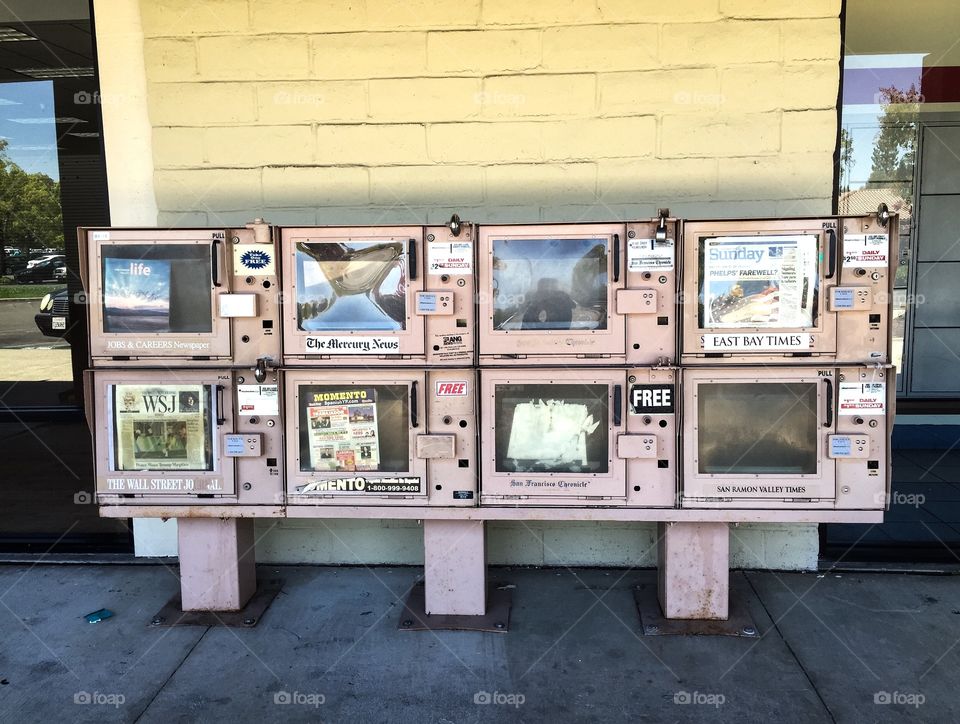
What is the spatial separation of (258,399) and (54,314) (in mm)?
2150

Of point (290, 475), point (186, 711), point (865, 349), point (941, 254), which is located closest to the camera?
point (186, 711)

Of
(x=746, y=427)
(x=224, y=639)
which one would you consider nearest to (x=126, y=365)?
(x=224, y=639)

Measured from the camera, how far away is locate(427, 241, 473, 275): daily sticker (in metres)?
3.29

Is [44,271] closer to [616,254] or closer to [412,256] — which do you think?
[412,256]

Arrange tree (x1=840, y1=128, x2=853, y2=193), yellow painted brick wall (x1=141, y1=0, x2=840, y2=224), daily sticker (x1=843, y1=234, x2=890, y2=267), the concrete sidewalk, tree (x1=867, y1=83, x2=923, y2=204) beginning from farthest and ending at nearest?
tree (x1=867, y1=83, x2=923, y2=204), tree (x1=840, y1=128, x2=853, y2=193), yellow painted brick wall (x1=141, y1=0, x2=840, y2=224), daily sticker (x1=843, y1=234, x2=890, y2=267), the concrete sidewalk

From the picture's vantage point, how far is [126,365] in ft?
11.3

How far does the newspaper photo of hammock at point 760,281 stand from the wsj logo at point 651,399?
396mm

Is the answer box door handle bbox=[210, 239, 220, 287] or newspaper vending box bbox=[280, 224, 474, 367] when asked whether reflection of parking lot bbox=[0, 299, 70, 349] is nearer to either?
box door handle bbox=[210, 239, 220, 287]

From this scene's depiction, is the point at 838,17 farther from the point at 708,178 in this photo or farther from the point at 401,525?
the point at 401,525

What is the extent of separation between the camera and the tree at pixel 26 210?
14.8 ft

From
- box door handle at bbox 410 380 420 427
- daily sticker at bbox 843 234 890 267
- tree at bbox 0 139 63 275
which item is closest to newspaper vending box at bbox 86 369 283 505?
box door handle at bbox 410 380 420 427

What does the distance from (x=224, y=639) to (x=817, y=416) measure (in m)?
3.23

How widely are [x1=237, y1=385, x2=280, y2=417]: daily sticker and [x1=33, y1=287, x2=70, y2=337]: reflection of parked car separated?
1.98 metres

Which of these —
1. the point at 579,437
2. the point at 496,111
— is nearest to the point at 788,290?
the point at 579,437
